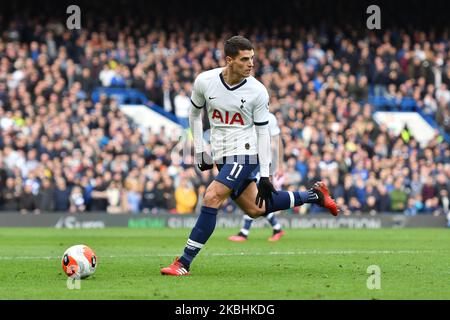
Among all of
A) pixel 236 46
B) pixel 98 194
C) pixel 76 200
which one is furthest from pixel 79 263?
pixel 98 194

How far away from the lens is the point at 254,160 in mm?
11281

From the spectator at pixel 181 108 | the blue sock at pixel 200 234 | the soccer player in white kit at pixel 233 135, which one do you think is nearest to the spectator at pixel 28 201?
the spectator at pixel 181 108

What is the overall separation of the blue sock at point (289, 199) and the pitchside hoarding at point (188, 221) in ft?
50.2

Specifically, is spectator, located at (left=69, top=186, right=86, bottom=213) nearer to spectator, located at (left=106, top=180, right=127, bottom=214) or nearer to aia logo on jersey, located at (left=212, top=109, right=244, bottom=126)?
spectator, located at (left=106, top=180, right=127, bottom=214)

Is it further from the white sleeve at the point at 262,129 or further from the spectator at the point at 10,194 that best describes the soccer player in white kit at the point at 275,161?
the spectator at the point at 10,194

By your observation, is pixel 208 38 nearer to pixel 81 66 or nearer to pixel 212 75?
pixel 81 66

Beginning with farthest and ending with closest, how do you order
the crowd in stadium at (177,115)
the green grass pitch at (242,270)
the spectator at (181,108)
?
the spectator at (181,108), the crowd in stadium at (177,115), the green grass pitch at (242,270)

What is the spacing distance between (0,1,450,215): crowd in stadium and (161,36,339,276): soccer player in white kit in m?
16.2

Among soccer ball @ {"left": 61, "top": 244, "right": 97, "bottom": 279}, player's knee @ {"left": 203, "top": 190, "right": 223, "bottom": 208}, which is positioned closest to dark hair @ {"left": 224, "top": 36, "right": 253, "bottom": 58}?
player's knee @ {"left": 203, "top": 190, "right": 223, "bottom": 208}

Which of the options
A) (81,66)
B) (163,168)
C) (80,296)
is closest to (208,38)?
(81,66)

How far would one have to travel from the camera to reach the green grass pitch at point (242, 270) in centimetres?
925

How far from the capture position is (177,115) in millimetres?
31984

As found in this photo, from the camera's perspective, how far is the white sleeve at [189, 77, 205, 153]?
11.3 m

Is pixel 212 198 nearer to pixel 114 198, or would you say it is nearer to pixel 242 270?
pixel 242 270
